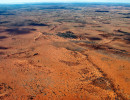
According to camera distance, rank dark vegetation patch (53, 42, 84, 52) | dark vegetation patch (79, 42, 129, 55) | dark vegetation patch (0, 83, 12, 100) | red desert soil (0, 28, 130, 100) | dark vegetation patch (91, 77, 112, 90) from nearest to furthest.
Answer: dark vegetation patch (0, 83, 12, 100) → red desert soil (0, 28, 130, 100) → dark vegetation patch (91, 77, 112, 90) → dark vegetation patch (79, 42, 129, 55) → dark vegetation patch (53, 42, 84, 52)

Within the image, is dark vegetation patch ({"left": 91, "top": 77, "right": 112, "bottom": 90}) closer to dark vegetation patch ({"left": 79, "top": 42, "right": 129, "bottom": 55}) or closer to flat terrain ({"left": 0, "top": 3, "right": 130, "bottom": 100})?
flat terrain ({"left": 0, "top": 3, "right": 130, "bottom": 100})

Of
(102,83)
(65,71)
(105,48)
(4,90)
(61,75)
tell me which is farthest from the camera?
(105,48)

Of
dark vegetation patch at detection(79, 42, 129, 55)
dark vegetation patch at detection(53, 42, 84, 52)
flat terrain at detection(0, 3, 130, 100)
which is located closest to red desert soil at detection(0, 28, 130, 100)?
flat terrain at detection(0, 3, 130, 100)

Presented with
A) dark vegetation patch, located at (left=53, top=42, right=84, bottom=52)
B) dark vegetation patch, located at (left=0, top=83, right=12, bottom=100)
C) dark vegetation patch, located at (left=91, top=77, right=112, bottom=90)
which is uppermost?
dark vegetation patch, located at (left=53, top=42, right=84, bottom=52)

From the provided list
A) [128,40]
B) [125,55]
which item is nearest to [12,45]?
[125,55]

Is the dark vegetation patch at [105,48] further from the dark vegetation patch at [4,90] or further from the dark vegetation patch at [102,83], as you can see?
the dark vegetation patch at [4,90]

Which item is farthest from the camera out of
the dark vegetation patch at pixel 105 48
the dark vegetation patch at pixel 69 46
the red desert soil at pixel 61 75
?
the dark vegetation patch at pixel 69 46

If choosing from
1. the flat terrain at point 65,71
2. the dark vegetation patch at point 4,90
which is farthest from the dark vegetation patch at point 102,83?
the dark vegetation patch at point 4,90

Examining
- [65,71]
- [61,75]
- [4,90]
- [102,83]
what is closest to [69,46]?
[65,71]

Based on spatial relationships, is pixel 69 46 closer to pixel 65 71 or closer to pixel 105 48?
pixel 105 48
